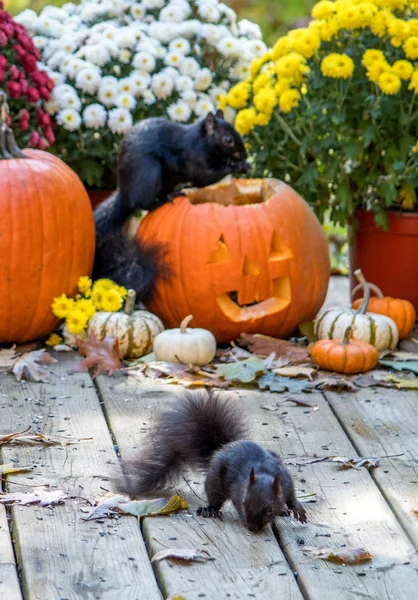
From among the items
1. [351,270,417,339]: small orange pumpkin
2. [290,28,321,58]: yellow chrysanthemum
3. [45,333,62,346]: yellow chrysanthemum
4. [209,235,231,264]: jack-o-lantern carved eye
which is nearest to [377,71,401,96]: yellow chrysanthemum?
[290,28,321,58]: yellow chrysanthemum

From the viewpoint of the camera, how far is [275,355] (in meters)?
4.09

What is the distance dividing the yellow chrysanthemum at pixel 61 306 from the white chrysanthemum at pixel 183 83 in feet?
4.91

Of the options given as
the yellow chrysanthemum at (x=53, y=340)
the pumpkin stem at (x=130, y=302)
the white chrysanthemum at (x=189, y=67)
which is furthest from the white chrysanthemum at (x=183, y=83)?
the yellow chrysanthemum at (x=53, y=340)

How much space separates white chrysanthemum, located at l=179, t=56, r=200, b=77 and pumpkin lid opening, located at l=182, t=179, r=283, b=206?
92cm

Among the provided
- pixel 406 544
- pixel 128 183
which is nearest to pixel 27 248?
pixel 128 183

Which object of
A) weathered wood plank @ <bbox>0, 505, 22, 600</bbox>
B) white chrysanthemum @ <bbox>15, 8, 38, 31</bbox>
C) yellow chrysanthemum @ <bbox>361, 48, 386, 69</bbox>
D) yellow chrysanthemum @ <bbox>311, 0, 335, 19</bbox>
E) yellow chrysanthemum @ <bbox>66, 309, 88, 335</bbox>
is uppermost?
yellow chrysanthemum @ <bbox>311, 0, 335, 19</bbox>

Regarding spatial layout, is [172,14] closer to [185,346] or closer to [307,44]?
[307,44]

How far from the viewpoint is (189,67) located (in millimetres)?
5203

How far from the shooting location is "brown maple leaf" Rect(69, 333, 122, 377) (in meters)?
3.89

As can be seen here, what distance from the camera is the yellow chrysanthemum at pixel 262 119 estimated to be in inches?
183

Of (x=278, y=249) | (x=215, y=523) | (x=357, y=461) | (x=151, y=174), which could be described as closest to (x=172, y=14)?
(x=151, y=174)

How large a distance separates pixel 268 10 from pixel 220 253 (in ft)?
20.7

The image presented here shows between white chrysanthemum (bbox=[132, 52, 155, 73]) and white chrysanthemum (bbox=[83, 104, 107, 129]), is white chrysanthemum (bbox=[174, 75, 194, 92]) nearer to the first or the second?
white chrysanthemum (bbox=[132, 52, 155, 73])

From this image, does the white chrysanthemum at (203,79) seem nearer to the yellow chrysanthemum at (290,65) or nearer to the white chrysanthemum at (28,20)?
the yellow chrysanthemum at (290,65)
